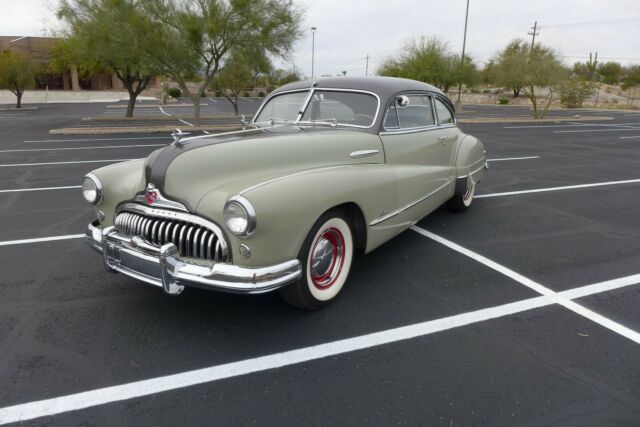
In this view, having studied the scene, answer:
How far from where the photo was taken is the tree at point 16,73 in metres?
28.3

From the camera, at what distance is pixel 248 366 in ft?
8.46

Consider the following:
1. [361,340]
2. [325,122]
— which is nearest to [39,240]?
[325,122]

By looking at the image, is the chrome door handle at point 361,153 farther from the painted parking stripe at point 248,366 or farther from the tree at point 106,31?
the tree at point 106,31

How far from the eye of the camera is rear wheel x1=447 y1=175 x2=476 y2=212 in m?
5.54

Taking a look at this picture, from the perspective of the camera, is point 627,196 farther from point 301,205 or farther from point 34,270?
point 34,270

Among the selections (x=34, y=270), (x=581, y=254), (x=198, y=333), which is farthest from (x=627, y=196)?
(x=34, y=270)

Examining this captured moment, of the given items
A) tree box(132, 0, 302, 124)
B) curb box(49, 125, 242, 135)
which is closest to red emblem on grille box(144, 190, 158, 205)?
curb box(49, 125, 242, 135)

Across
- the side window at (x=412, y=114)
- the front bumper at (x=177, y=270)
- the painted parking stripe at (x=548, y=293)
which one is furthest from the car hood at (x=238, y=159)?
the painted parking stripe at (x=548, y=293)

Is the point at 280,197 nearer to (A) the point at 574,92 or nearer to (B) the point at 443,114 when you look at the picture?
(B) the point at 443,114

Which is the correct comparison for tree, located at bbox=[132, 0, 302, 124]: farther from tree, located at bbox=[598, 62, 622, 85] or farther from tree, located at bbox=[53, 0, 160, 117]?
tree, located at bbox=[598, 62, 622, 85]

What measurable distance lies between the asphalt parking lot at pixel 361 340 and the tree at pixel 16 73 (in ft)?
99.0

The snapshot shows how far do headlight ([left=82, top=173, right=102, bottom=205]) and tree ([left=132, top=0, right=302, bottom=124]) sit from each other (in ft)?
49.7

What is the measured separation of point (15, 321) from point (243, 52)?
16.9m

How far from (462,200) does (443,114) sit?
3.71 ft
